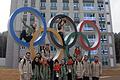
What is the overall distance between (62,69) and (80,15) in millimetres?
33508

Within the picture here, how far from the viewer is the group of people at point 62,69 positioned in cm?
1057

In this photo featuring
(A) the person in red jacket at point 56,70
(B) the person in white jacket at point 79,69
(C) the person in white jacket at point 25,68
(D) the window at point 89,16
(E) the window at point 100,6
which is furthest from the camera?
(E) the window at point 100,6

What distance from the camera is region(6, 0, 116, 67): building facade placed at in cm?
4328

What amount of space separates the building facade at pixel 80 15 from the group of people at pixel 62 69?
3151 cm

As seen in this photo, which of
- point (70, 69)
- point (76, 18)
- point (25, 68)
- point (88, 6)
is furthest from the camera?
point (88, 6)

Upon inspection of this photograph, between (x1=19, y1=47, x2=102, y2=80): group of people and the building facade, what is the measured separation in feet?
103

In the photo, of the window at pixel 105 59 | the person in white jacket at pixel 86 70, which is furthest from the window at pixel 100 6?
the person in white jacket at pixel 86 70

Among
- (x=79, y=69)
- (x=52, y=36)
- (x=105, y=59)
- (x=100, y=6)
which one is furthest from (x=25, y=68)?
(x=100, y=6)

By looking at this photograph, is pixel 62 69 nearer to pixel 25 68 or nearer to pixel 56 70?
pixel 56 70

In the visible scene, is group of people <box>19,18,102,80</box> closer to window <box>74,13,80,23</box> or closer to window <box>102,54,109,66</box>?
window <box>74,13,80,23</box>

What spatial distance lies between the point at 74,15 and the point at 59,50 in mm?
31152

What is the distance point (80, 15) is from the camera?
145 ft

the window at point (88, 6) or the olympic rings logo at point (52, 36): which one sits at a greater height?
the window at point (88, 6)

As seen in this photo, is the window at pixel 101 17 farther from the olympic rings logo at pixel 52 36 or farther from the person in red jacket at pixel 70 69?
the person in red jacket at pixel 70 69
